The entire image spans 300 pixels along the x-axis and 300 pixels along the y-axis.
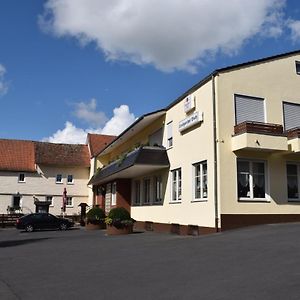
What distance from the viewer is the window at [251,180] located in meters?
19.0

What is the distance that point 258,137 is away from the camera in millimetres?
18359

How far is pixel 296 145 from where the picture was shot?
19.0 metres

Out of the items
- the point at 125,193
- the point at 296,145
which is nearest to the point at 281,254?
the point at 296,145

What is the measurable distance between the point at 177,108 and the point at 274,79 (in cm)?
537

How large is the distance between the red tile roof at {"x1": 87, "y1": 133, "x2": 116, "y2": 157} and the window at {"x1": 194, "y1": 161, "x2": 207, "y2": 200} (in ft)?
99.9

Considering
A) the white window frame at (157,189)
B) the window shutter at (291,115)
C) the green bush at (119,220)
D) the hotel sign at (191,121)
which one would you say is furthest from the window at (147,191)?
the window shutter at (291,115)

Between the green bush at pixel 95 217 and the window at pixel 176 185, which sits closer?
the window at pixel 176 185

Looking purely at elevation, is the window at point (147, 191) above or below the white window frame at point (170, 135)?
below

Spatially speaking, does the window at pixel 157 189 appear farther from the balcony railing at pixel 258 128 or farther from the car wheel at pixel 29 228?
the car wheel at pixel 29 228

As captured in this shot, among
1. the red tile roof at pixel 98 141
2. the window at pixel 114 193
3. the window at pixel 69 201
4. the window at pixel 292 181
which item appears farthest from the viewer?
the red tile roof at pixel 98 141

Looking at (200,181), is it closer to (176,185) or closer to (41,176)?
(176,185)

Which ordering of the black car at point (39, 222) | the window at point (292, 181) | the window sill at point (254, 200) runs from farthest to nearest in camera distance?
the black car at point (39, 222), the window at point (292, 181), the window sill at point (254, 200)

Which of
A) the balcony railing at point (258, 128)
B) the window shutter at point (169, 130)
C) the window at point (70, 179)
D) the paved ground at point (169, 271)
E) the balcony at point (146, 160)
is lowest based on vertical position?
the paved ground at point (169, 271)

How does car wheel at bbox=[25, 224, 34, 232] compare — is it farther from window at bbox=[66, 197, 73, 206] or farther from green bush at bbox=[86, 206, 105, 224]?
window at bbox=[66, 197, 73, 206]
